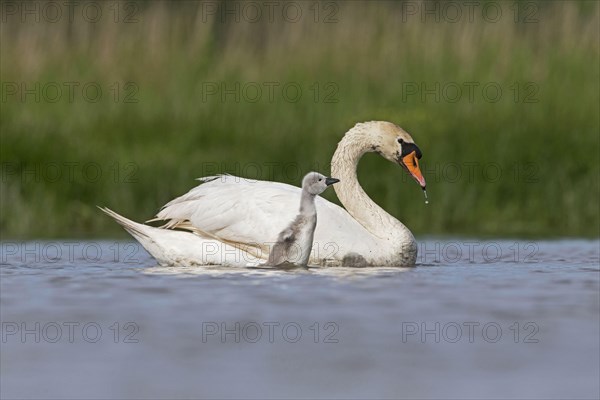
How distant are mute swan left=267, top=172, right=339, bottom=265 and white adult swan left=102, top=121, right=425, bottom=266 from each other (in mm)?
96

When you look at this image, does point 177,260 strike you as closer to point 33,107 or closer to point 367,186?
point 367,186

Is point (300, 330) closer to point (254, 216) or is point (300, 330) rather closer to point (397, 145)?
point (254, 216)

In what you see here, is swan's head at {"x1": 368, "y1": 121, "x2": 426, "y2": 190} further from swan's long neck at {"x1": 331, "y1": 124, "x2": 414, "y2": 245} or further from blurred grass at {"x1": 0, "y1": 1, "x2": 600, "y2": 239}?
blurred grass at {"x1": 0, "y1": 1, "x2": 600, "y2": 239}

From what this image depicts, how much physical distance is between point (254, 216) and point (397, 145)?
1.65m

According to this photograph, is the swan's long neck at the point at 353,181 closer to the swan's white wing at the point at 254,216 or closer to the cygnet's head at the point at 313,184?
the swan's white wing at the point at 254,216

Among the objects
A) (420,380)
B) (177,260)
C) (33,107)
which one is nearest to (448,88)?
(33,107)

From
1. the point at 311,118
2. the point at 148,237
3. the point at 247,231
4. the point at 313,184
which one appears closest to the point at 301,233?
the point at 313,184

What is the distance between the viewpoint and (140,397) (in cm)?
588

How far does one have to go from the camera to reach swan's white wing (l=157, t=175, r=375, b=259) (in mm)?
10625

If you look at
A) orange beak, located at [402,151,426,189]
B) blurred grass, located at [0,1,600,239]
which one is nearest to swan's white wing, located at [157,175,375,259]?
orange beak, located at [402,151,426,189]

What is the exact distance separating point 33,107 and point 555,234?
5.91 metres

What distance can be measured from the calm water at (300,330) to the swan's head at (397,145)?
0.94m

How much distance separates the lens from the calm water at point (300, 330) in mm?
6191

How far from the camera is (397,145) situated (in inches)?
462
